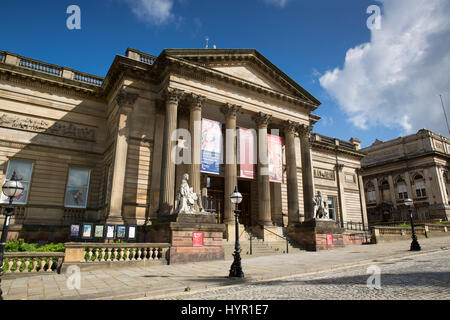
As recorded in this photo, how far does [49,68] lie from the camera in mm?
21047

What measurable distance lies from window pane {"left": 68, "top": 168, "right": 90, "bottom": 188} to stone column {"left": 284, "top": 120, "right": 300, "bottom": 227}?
15.3 m

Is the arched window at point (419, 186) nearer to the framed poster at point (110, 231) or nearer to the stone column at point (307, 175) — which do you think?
the stone column at point (307, 175)

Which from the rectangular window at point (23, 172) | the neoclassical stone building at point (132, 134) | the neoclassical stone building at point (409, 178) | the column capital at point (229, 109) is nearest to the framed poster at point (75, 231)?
the neoclassical stone building at point (132, 134)

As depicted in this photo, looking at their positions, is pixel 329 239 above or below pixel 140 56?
below

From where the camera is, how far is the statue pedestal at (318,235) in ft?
62.3

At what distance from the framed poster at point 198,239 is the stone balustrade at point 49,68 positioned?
49.9ft

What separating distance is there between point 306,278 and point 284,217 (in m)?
14.4

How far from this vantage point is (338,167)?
3466 centimetres

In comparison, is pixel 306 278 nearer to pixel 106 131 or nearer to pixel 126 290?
pixel 126 290

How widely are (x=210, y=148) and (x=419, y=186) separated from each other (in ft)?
143

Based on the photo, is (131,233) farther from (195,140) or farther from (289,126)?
(289,126)

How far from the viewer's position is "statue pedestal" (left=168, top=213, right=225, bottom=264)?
13414mm

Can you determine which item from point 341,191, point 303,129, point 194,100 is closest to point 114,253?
point 194,100

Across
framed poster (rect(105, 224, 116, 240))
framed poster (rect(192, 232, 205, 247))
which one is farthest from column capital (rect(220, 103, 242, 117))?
framed poster (rect(105, 224, 116, 240))
